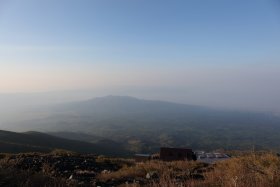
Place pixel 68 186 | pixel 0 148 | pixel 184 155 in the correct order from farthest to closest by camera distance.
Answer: pixel 0 148 < pixel 184 155 < pixel 68 186

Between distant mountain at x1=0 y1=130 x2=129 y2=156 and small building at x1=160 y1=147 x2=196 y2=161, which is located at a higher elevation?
small building at x1=160 y1=147 x2=196 y2=161

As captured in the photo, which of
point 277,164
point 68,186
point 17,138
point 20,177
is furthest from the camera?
point 17,138

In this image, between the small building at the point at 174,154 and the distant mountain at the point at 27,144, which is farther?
the distant mountain at the point at 27,144

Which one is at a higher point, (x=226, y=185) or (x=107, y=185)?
(x=226, y=185)

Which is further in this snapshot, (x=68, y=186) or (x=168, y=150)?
(x=168, y=150)

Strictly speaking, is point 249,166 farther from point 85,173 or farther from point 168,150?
point 168,150

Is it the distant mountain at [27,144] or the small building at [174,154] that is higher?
the small building at [174,154]

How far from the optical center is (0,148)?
46312 millimetres

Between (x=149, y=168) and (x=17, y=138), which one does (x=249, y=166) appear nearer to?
(x=149, y=168)

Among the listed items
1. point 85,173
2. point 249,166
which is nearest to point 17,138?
point 85,173

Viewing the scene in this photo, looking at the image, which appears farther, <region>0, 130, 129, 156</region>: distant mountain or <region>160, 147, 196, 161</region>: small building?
<region>0, 130, 129, 156</region>: distant mountain

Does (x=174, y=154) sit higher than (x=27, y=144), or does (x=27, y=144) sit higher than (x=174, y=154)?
(x=174, y=154)

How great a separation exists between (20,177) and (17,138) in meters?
64.3

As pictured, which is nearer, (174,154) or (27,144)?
(174,154)
